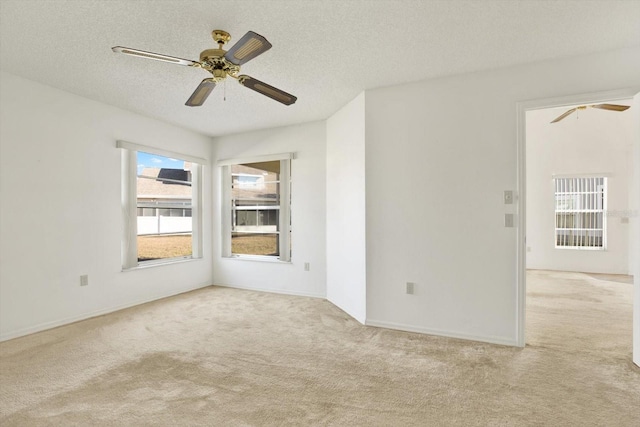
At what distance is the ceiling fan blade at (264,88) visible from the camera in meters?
2.42

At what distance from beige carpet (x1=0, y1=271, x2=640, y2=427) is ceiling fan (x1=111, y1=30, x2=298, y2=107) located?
2.14 meters

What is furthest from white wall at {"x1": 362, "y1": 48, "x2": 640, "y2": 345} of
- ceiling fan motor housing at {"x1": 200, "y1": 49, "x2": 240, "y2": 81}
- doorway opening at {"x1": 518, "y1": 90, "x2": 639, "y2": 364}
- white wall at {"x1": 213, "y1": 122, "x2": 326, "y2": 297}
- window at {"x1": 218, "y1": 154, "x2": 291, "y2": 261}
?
doorway opening at {"x1": 518, "y1": 90, "x2": 639, "y2": 364}

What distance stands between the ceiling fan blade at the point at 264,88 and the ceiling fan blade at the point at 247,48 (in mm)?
223

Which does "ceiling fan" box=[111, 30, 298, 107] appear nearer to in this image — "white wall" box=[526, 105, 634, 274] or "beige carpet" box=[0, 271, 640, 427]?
"beige carpet" box=[0, 271, 640, 427]

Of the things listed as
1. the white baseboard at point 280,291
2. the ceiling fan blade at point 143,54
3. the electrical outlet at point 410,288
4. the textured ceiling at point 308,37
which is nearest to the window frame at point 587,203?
the textured ceiling at point 308,37

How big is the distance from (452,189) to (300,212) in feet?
7.52

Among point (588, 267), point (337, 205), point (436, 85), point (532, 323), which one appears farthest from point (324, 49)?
point (588, 267)

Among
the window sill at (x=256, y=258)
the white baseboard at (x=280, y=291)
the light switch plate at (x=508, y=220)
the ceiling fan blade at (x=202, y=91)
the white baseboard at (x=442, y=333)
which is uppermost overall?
the ceiling fan blade at (x=202, y=91)

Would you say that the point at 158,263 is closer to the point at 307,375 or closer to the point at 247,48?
the point at 307,375

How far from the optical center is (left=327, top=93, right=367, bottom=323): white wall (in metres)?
3.60

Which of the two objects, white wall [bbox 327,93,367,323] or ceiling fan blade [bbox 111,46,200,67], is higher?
ceiling fan blade [bbox 111,46,200,67]

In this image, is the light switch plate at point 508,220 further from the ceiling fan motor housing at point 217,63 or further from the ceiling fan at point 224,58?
the ceiling fan motor housing at point 217,63

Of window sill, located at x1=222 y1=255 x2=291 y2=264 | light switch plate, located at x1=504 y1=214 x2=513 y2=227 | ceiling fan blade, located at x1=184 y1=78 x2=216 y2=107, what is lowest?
window sill, located at x1=222 y1=255 x2=291 y2=264

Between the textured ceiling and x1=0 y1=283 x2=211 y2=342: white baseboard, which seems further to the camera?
x1=0 y1=283 x2=211 y2=342: white baseboard
